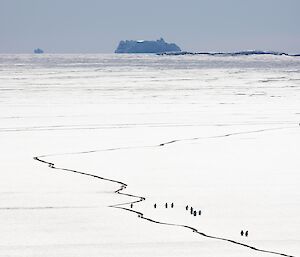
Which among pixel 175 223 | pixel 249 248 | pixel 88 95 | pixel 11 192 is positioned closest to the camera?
pixel 249 248

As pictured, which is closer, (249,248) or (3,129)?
(249,248)

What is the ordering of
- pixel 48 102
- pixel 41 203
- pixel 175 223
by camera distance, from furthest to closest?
pixel 48 102
pixel 41 203
pixel 175 223

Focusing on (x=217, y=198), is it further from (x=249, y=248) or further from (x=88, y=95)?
(x=88, y=95)

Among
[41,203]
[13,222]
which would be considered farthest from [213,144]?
[13,222]

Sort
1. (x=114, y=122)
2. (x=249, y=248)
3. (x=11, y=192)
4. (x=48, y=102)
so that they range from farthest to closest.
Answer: (x=48, y=102) → (x=114, y=122) → (x=11, y=192) → (x=249, y=248)

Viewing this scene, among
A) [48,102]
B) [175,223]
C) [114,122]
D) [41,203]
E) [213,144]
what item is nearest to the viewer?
[175,223]

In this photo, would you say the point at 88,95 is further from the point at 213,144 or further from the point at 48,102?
the point at 213,144

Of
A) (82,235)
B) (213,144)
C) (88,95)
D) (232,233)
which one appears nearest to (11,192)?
(82,235)

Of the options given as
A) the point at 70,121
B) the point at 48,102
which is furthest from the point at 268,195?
the point at 48,102

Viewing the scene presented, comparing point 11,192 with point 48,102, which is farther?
point 48,102
